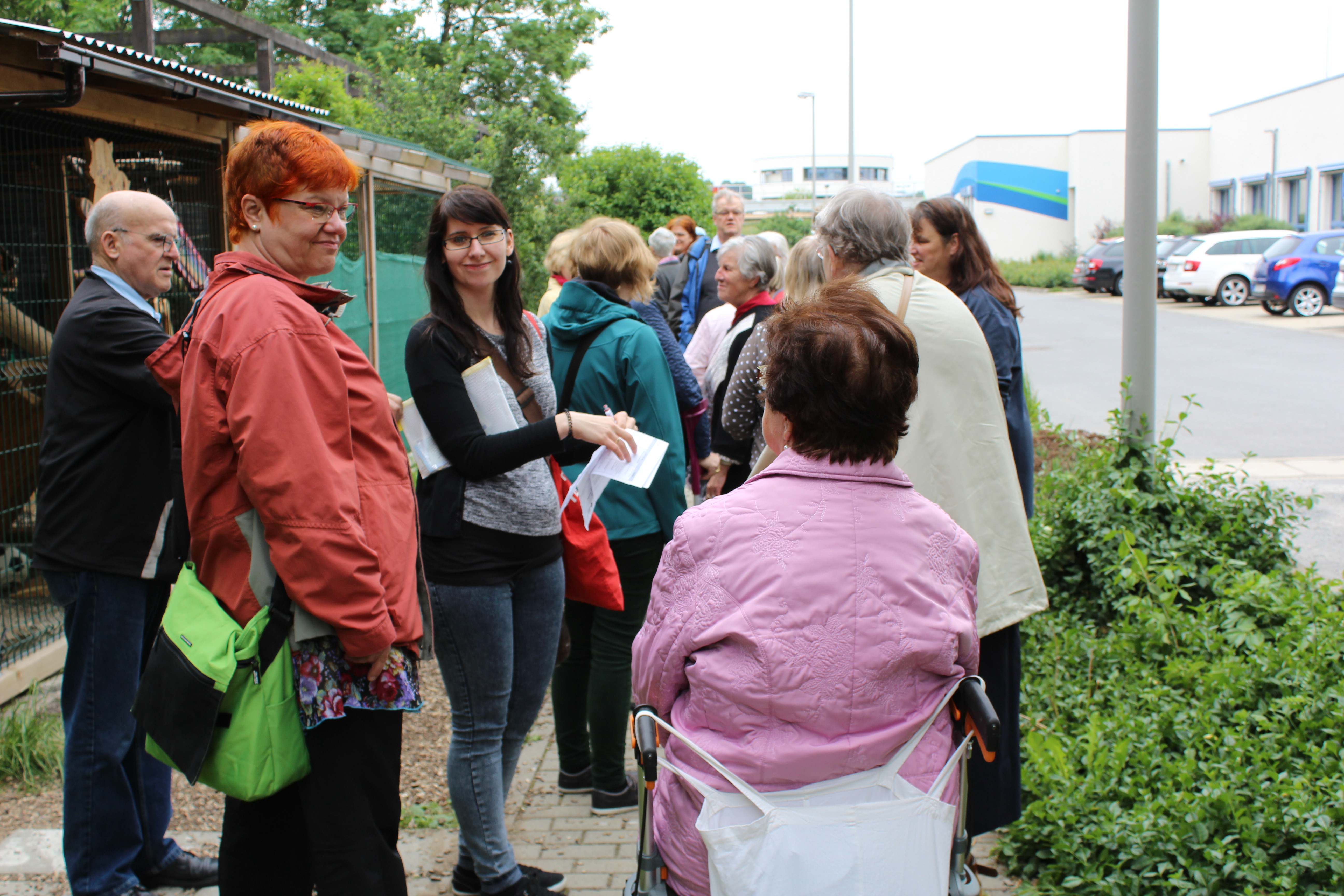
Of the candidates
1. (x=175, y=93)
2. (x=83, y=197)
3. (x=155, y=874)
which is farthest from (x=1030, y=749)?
(x=83, y=197)

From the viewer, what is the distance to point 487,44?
2617 cm

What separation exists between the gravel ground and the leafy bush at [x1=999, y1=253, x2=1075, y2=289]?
3550cm

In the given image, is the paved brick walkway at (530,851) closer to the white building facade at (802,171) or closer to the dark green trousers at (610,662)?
the dark green trousers at (610,662)

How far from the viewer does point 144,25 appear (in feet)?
26.1

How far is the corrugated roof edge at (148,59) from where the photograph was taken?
461 centimetres

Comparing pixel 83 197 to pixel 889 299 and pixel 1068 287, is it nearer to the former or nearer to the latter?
pixel 889 299

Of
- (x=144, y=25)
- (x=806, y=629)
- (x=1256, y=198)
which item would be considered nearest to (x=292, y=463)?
(x=806, y=629)

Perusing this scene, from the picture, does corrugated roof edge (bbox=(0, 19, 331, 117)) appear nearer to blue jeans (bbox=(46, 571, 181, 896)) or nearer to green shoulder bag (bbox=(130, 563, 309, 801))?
blue jeans (bbox=(46, 571, 181, 896))

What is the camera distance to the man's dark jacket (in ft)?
9.53

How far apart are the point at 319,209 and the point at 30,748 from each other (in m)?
3.06

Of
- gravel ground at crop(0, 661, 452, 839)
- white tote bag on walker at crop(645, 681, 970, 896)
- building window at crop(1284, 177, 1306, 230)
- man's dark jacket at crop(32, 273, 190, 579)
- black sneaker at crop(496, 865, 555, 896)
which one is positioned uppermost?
building window at crop(1284, 177, 1306, 230)

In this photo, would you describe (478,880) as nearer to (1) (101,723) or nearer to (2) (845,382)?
(1) (101,723)

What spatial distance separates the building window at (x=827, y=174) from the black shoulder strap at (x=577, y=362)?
400 ft

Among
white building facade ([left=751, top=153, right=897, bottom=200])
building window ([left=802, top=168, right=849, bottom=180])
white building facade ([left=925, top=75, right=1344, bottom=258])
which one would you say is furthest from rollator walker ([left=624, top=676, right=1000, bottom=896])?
building window ([left=802, top=168, right=849, bottom=180])
